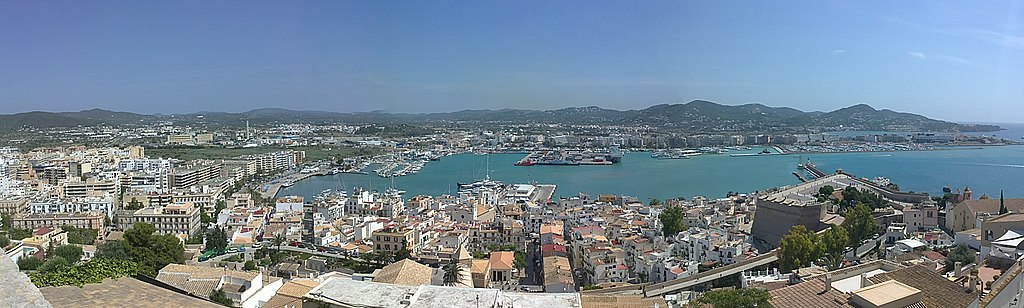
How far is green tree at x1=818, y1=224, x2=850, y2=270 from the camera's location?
233 inches

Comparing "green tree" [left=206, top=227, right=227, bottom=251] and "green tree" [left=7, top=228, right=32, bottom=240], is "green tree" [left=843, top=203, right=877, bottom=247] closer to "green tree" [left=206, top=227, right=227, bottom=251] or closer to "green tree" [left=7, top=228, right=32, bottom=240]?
"green tree" [left=206, top=227, right=227, bottom=251]

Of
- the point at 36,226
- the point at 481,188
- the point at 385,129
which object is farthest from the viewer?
the point at 385,129

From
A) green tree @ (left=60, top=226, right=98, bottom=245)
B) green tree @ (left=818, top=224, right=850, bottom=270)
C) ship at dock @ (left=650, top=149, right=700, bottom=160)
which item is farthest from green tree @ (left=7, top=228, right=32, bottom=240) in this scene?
ship at dock @ (left=650, top=149, right=700, bottom=160)

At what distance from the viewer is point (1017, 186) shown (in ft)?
59.0

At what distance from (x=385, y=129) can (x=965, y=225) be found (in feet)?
133

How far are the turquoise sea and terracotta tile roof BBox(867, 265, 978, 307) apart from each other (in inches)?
563

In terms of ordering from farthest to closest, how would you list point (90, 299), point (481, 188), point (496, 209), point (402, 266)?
point (481, 188) < point (496, 209) < point (402, 266) < point (90, 299)

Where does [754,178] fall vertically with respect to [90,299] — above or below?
below

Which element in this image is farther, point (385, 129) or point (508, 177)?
point (385, 129)

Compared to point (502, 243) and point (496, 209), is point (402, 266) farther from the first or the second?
point (496, 209)

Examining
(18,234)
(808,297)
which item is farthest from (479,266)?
(18,234)

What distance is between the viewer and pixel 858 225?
6996mm

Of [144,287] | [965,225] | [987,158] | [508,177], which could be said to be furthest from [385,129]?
[144,287]

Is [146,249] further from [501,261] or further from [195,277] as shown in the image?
[501,261]
